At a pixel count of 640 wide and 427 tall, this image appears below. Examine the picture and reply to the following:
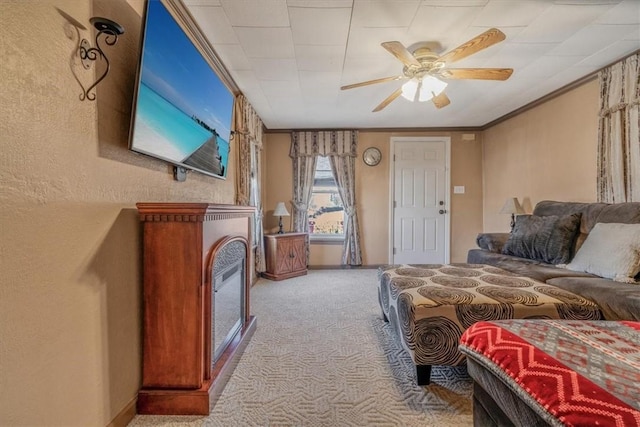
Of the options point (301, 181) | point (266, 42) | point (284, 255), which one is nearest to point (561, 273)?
point (266, 42)

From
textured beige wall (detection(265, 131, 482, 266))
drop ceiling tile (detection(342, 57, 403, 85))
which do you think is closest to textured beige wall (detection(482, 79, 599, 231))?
textured beige wall (detection(265, 131, 482, 266))

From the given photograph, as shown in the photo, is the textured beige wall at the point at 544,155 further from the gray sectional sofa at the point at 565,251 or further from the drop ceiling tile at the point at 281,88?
the drop ceiling tile at the point at 281,88

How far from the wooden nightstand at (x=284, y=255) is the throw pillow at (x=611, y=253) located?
3.08 m

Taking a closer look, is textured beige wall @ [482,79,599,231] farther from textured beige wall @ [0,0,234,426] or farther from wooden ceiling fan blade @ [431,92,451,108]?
textured beige wall @ [0,0,234,426]

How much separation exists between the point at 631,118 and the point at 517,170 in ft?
5.09

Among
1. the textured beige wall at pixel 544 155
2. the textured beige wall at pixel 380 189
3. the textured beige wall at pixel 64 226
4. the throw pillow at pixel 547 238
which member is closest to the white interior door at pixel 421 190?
the textured beige wall at pixel 380 189

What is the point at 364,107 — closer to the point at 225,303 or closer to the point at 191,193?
the point at 191,193

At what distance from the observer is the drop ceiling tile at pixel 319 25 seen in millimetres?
1897

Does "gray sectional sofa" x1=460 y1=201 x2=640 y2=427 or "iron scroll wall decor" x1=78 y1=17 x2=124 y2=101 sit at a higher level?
"iron scroll wall decor" x1=78 y1=17 x2=124 y2=101

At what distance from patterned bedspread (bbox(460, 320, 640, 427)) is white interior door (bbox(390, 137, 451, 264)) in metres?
3.69

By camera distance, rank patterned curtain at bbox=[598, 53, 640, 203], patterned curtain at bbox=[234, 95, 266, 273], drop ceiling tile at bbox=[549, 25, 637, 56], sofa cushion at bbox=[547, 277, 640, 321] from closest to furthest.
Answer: sofa cushion at bbox=[547, 277, 640, 321] < drop ceiling tile at bbox=[549, 25, 637, 56] < patterned curtain at bbox=[598, 53, 640, 203] < patterned curtain at bbox=[234, 95, 266, 273]

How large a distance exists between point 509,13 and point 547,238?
1897mm

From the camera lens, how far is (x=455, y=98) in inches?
136

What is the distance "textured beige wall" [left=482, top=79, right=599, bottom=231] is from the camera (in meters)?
2.93
